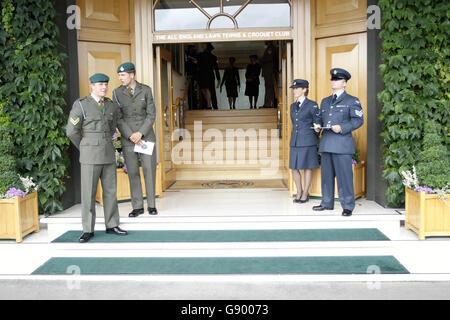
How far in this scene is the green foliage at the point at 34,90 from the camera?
512 centimetres

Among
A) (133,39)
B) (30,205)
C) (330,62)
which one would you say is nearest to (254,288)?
(30,205)

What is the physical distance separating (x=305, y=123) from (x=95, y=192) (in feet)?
8.53

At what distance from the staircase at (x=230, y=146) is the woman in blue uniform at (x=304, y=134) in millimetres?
2321

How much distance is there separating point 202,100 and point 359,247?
9.20 meters

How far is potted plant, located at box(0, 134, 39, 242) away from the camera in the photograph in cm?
454

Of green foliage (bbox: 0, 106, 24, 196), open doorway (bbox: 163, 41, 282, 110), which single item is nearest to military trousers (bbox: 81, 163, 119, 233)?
green foliage (bbox: 0, 106, 24, 196)

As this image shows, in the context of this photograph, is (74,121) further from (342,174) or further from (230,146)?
(230,146)

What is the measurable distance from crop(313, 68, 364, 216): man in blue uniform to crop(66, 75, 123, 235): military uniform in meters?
2.31

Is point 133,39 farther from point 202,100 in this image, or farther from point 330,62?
point 202,100

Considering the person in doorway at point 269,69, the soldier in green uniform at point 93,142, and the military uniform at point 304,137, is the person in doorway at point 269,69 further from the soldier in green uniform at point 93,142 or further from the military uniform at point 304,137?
the soldier in green uniform at point 93,142

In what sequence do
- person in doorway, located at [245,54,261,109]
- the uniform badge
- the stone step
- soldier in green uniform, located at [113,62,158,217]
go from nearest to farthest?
the uniform badge → soldier in green uniform, located at [113,62,158,217] → the stone step → person in doorway, located at [245,54,261,109]

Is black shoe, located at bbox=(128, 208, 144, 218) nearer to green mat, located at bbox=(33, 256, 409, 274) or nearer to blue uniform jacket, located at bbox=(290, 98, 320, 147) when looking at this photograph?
green mat, located at bbox=(33, 256, 409, 274)

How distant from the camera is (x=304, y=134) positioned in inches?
219

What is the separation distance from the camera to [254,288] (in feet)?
11.2
